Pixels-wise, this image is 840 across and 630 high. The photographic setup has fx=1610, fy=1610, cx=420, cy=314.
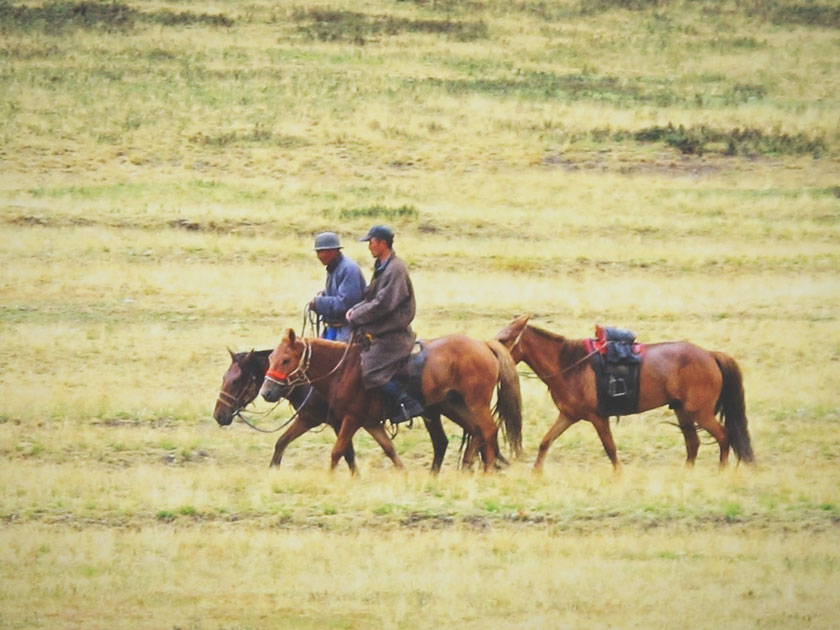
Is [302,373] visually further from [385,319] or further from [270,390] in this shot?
[385,319]

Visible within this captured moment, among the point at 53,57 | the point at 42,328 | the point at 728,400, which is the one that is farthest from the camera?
the point at 53,57

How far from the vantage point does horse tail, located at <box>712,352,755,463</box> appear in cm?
1705

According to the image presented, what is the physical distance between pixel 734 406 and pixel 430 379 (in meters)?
3.41

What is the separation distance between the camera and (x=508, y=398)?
1648 cm

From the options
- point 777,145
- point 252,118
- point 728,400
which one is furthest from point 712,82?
point 728,400

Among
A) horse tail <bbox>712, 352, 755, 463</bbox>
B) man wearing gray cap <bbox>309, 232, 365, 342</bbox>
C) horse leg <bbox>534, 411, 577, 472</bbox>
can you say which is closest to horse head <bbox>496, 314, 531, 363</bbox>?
horse leg <bbox>534, 411, 577, 472</bbox>

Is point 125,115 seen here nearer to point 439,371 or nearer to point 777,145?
point 777,145

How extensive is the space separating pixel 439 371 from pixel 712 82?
108ft

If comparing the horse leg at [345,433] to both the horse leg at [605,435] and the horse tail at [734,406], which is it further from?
the horse tail at [734,406]

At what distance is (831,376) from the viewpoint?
72.6 feet

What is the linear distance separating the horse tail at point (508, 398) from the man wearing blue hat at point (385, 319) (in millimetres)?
1060

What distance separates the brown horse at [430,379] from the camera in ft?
52.0

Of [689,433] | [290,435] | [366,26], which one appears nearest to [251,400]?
[290,435]

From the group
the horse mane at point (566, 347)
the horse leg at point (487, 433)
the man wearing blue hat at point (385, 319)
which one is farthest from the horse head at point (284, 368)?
the horse mane at point (566, 347)
